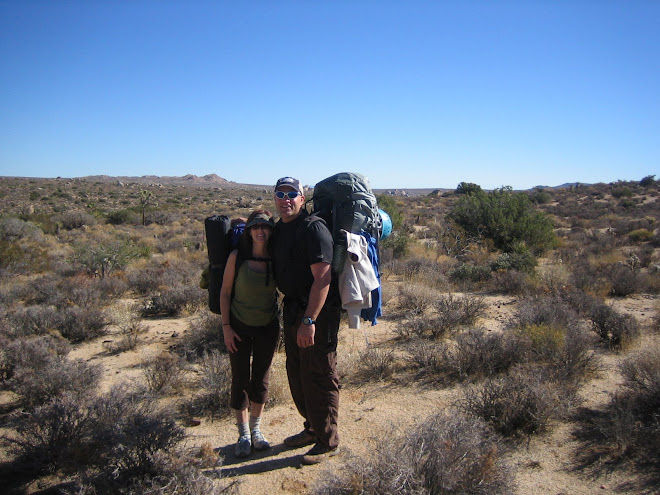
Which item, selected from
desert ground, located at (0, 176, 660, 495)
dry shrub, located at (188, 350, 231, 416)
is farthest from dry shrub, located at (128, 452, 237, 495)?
dry shrub, located at (188, 350, 231, 416)

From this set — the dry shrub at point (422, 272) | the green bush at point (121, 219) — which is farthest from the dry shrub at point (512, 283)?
the green bush at point (121, 219)

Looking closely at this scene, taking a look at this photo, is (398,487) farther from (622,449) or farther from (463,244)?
(463,244)

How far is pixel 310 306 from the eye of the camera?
9.20ft

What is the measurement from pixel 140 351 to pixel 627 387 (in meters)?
5.62

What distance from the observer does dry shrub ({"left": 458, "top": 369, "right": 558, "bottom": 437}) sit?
3.49 m

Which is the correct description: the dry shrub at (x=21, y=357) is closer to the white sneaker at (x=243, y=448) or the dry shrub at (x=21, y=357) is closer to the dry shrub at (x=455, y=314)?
the white sneaker at (x=243, y=448)

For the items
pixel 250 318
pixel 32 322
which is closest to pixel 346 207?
pixel 250 318

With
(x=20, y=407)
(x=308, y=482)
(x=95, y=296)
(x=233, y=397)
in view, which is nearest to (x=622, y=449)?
(x=308, y=482)

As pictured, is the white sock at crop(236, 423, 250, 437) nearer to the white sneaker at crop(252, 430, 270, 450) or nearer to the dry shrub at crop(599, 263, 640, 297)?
the white sneaker at crop(252, 430, 270, 450)

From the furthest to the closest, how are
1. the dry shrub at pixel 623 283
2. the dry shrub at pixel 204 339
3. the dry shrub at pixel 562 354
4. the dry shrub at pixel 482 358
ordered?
the dry shrub at pixel 623 283 < the dry shrub at pixel 204 339 < the dry shrub at pixel 482 358 < the dry shrub at pixel 562 354

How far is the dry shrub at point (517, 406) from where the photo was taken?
3490 millimetres

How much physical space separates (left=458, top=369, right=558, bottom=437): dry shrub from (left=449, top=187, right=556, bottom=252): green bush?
9.36 meters

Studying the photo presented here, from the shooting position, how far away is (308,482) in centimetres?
295

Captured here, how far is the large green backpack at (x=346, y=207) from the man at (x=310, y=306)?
12 cm
